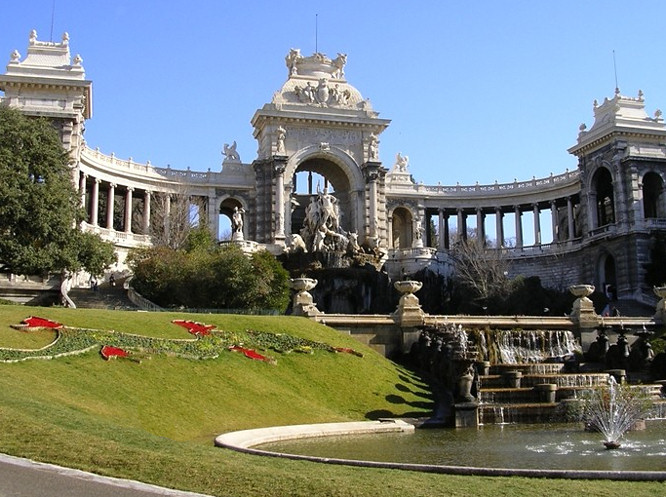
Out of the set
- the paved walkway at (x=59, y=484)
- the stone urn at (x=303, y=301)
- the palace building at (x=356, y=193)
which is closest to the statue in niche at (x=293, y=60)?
the palace building at (x=356, y=193)

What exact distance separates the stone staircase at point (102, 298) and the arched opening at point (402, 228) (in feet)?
128

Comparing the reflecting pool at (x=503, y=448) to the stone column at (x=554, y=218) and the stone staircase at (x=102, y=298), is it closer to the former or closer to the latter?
the stone staircase at (x=102, y=298)

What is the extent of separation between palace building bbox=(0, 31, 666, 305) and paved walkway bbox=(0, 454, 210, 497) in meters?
55.3

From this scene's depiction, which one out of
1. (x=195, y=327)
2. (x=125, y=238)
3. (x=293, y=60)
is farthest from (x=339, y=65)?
(x=195, y=327)

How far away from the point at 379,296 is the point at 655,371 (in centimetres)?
2852

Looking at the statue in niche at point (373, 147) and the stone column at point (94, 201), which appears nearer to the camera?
the stone column at point (94, 201)

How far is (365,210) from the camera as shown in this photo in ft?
259

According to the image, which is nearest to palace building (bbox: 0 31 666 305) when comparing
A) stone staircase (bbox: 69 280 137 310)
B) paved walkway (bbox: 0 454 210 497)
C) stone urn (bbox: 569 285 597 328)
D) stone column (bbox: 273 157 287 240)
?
stone column (bbox: 273 157 287 240)

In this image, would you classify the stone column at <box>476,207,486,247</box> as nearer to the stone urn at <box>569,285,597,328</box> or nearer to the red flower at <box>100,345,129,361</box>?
the stone urn at <box>569,285,597,328</box>

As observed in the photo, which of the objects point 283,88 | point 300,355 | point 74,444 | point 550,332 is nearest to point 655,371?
point 550,332

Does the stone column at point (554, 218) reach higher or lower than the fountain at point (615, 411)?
higher

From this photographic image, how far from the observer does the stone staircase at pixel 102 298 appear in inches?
1965

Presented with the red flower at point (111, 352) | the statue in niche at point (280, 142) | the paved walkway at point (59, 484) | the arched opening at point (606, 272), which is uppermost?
the statue in niche at point (280, 142)

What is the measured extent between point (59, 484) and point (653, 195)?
73.5 m
